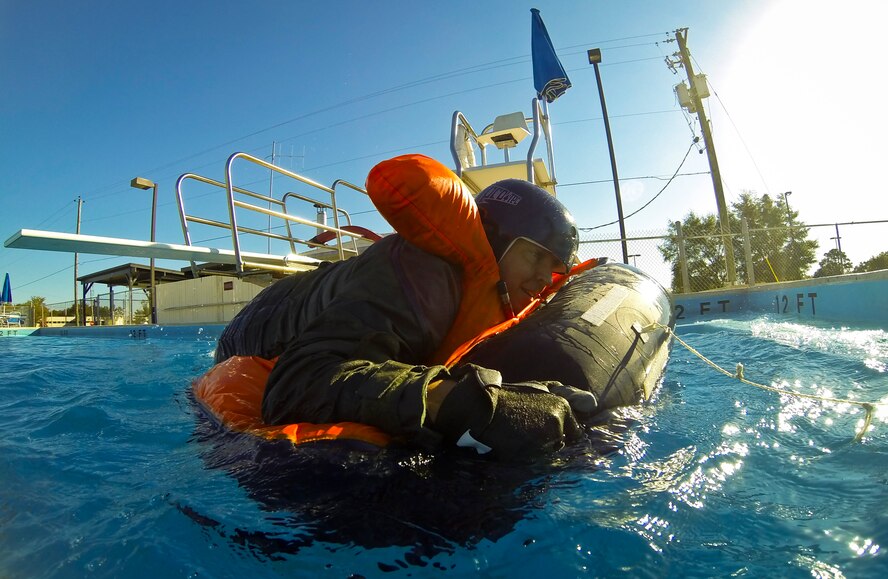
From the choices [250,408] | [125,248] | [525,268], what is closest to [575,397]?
[525,268]

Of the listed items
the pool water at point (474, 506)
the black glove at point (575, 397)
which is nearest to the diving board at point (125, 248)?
the pool water at point (474, 506)

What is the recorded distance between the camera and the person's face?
208 centimetres

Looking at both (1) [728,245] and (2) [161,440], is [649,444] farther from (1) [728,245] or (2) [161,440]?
(1) [728,245]

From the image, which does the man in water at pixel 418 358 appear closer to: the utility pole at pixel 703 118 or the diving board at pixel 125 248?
the diving board at pixel 125 248

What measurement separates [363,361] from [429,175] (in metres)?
0.77

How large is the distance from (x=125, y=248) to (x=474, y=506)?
285cm

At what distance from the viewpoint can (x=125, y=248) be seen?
296 cm

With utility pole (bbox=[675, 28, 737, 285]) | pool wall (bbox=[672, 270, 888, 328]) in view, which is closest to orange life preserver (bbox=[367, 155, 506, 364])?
pool wall (bbox=[672, 270, 888, 328])

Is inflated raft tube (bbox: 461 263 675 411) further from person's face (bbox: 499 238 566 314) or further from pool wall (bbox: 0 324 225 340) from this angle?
pool wall (bbox: 0 324 225 340)

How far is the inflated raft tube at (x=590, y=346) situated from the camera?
1.88 metres

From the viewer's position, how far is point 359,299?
1.59 metres

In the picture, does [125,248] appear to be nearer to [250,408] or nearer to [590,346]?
[250,408]

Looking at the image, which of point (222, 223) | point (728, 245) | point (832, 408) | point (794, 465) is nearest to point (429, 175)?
point (794, 465)

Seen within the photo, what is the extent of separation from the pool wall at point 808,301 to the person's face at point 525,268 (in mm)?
3870
